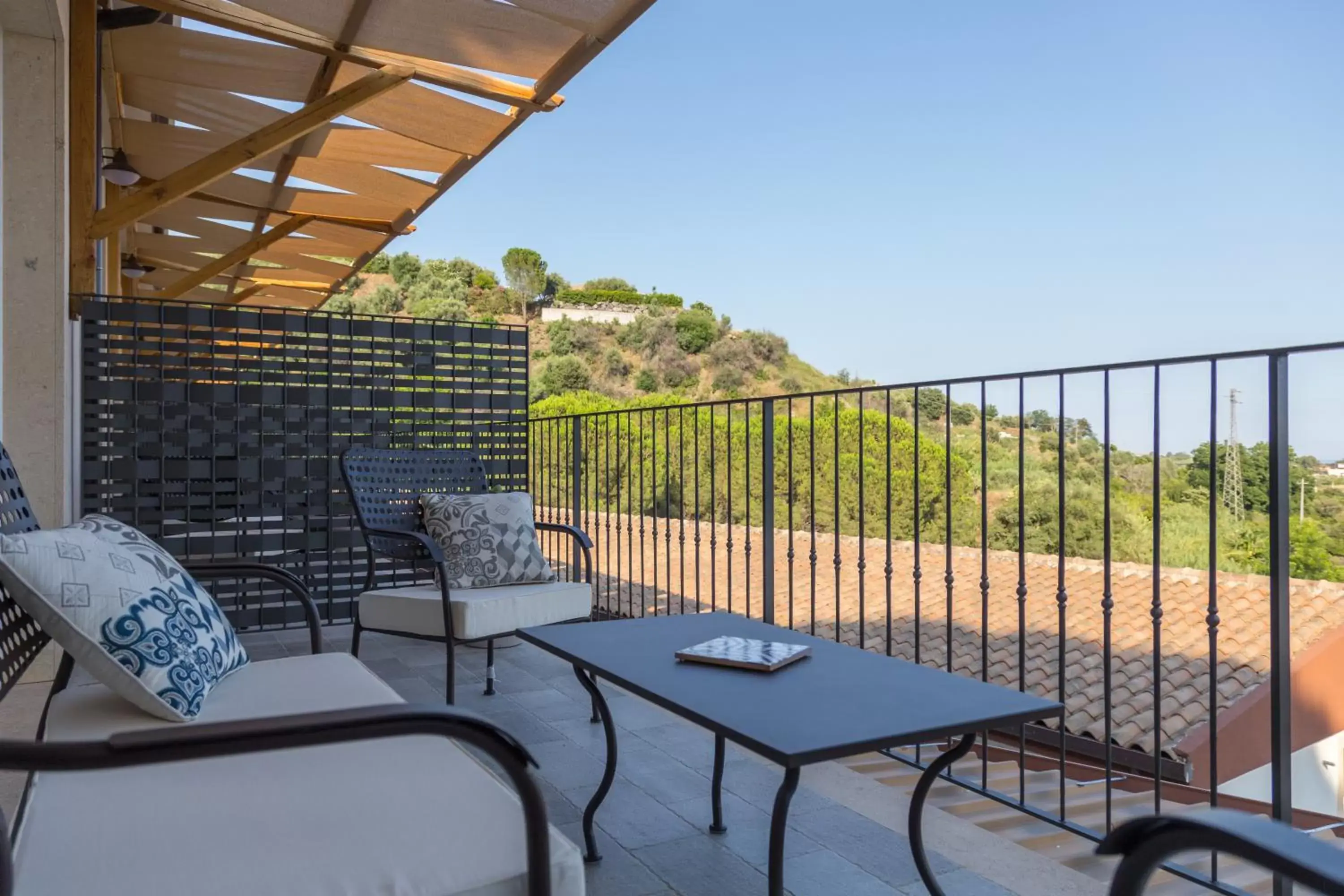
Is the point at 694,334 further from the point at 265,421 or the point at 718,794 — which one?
the point at 718,794

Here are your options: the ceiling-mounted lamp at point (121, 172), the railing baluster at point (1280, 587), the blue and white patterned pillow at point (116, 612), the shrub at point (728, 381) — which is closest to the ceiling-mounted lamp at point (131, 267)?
the ceiling-mounted lamp at point (121, 172)

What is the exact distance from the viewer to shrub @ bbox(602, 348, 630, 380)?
3136cm

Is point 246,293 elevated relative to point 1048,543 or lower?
elevated

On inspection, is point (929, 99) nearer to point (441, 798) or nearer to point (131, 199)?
point (131, 199)

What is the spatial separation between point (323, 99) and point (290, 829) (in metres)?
4.38

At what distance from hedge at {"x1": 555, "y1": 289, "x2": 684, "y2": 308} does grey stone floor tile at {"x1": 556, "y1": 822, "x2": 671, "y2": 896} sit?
33992 mm

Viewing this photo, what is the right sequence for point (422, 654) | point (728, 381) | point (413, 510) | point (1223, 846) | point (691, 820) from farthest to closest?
point (728, 381)
point (422, 654)
point (413, 510)
point (691, 820)
point (1223, 846)

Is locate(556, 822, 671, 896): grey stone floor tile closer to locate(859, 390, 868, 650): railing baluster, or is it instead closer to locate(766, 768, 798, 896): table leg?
locate(766, 768, 798, 896): table leg

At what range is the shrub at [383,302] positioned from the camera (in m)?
30.5

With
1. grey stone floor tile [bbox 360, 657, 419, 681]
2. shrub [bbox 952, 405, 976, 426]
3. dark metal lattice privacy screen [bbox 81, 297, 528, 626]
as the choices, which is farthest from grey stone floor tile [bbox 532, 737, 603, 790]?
shrub [bbox 952, 405, 976, 426]

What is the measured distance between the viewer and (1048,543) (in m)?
17.4

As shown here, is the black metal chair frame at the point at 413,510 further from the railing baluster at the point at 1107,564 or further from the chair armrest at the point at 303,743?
the chair armrest at the point at 303,743

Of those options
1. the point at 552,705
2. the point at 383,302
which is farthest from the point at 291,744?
the point at 383,302

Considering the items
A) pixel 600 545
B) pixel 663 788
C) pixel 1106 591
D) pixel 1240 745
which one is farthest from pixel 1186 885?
pixel 600 545
